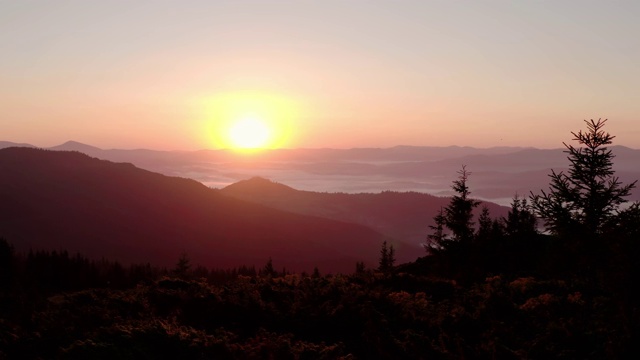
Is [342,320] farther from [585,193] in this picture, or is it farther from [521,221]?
[521,221]

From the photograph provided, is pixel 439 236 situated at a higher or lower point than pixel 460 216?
lower

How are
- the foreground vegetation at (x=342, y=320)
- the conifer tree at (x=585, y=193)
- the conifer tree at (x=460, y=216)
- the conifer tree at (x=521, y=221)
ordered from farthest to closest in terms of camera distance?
the conifer tree at (x=521, y=221), the conifer tree at (x=460, y=216), the conifer tree at (x=585, y=193), the foreground vegetation at (x=342, y=320)

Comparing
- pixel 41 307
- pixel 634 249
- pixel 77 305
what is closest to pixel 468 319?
pixel 634 249

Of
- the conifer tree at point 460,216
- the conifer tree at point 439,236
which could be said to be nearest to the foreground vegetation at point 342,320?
the conifer tree at point 460,216

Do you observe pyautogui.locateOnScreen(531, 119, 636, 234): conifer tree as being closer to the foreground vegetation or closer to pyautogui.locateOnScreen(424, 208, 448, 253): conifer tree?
the foreground vegetation

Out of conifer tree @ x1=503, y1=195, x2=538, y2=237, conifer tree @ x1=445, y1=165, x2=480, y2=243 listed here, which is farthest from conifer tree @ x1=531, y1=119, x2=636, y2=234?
conifer tree @ x1=503, y1=195, x2=538, y2=237

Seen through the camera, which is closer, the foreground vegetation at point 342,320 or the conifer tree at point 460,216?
the foreground vegetation at point 342,320

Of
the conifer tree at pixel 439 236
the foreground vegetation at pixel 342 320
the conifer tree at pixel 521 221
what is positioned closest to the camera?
Result: the foreground vegetation at pixel 342 320

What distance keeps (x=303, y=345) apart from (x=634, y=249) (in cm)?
839

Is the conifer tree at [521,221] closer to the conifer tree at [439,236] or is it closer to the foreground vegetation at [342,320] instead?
the conifer tree at [439,236]

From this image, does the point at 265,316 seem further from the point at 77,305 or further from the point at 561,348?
the point at 561,348

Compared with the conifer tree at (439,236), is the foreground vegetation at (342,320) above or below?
above

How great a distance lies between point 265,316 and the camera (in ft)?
46.6

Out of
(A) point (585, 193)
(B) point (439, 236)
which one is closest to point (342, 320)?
(A) point (585, 193)
